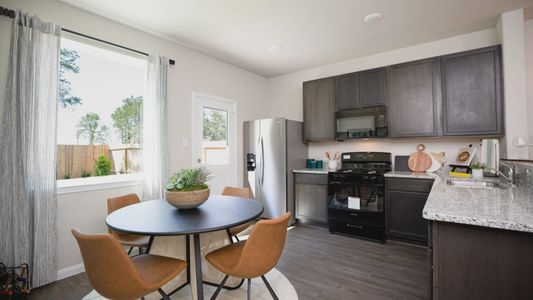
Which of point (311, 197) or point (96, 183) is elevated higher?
point (96, 183)

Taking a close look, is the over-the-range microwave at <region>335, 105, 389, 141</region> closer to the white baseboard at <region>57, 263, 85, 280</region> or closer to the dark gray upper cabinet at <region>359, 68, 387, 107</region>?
the dark gray upper cabinet at <region>359, 68, 387, 107</region>

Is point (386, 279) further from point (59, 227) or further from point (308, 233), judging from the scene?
point (59, 227)

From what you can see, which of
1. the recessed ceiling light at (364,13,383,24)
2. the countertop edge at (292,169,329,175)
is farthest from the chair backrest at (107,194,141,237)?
the recessed ceiling light at (364,13,383,24)

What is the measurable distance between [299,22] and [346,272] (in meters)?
2.77

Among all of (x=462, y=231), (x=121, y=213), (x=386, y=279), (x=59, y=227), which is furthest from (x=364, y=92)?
(x=59, y=227)

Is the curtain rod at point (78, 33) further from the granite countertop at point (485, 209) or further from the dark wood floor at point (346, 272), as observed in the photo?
the granite countertop at point (485, 209)

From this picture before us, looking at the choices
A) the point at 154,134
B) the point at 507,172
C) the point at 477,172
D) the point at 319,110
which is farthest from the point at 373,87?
the point at 154,134

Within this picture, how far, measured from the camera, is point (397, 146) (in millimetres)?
3586

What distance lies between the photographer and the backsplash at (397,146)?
318 cm

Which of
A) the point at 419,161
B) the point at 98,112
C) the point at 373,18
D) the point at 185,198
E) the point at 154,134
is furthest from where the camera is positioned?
the point at 419,161

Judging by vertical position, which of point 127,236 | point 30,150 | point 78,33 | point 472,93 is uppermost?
point 78,33

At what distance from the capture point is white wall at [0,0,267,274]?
7.57 feet

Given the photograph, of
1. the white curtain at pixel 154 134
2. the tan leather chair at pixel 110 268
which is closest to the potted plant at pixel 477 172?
the tan leather chair at pixel 110 268

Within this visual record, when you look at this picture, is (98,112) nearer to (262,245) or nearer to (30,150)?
(30,150)
